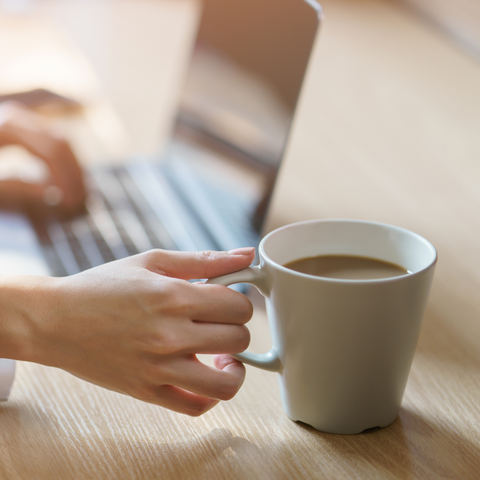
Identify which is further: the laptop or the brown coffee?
the laptop

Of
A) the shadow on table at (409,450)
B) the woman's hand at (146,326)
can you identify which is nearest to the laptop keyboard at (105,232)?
the woman's hand at (146,326)

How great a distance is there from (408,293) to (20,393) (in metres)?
0.33

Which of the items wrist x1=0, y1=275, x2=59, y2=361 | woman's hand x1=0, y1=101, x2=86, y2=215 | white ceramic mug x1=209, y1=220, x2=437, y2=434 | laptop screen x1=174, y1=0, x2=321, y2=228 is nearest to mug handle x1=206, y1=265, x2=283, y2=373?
white ceramic mug x1=209, y1=220, x2=437, y2=434

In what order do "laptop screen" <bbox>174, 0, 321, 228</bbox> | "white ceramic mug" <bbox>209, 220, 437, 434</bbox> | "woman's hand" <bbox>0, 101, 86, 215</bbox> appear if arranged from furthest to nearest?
"woman's hand" <bbox>0, 101, 86, 215</bbox> → "laptop screen" <bbox>174, 0, 321, 228</bbox> → "white ceramic mug" <bbox>209, 220, 437, 434</bbox>

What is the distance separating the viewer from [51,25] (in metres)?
1.62

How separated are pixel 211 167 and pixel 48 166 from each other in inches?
10.1

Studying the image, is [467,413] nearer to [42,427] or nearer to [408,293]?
[408,293]

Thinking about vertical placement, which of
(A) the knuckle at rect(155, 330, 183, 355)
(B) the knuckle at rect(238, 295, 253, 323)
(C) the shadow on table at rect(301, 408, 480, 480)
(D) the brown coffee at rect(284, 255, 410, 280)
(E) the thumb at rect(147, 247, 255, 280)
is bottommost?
(C) the shadow on table at rect(301, 408, 480, 480)

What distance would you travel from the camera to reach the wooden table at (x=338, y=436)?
1.37ft

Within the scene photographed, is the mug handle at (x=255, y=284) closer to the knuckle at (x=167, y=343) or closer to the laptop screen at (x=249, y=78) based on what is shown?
the knuckle at (x=167, y=343)

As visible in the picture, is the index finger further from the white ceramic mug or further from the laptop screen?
the laptop screen

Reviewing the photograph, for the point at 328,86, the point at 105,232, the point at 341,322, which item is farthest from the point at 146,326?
the point at 328,86

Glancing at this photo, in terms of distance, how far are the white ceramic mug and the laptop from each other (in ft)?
0.67

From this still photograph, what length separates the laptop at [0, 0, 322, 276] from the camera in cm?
65
